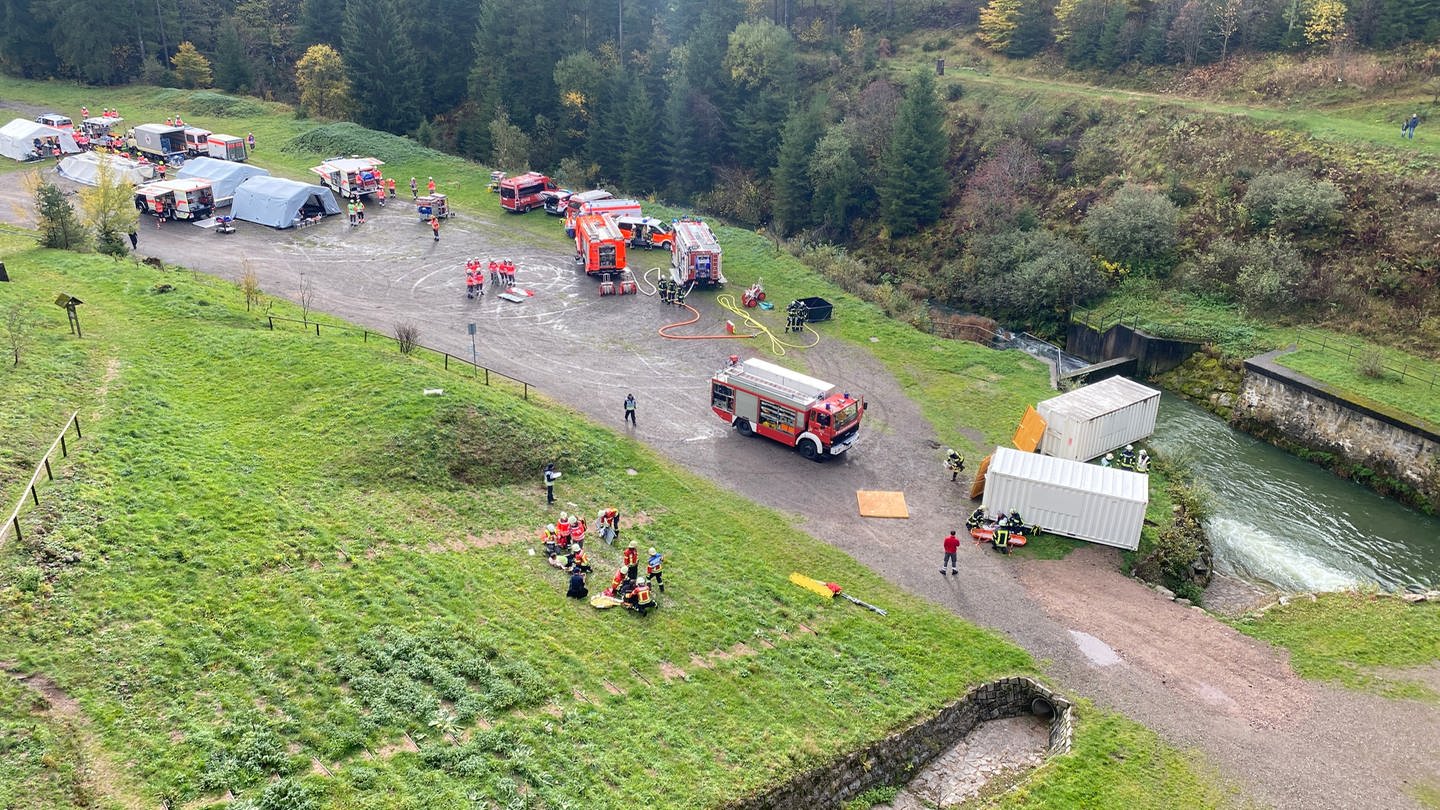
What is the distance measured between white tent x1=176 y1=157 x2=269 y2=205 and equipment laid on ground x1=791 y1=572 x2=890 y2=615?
46.9m

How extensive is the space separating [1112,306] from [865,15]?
154 ft

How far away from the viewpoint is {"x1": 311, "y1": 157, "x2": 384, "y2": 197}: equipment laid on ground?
5956cm

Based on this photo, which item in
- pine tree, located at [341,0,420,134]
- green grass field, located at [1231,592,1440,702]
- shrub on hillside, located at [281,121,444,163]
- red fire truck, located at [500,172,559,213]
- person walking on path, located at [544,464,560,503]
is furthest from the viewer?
pine tree, located at [341,0,420,134]

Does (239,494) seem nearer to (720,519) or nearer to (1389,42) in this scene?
(720,519)

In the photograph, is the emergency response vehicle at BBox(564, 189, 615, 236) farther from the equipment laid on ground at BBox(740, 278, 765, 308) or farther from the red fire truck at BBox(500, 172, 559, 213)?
the equipment laid on ground at BBox(740, 278, 765, 308)

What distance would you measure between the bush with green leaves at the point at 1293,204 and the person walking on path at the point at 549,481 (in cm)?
4068

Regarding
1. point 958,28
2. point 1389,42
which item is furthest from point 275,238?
point 1389,42

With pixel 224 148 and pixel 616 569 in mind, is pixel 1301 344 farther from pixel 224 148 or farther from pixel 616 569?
pixel 224 148

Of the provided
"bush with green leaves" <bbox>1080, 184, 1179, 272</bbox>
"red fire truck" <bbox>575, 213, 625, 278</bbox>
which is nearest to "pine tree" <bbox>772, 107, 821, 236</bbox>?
"red fire truck" <bbox>575, 213, 625, 278</bbox>

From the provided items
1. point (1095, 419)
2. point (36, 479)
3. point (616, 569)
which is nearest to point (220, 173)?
point (36, 479)

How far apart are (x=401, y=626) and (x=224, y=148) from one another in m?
54.6

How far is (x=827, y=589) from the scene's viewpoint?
26.2 m

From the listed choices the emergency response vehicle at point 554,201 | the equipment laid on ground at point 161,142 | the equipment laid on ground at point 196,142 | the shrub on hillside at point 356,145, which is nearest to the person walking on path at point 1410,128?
the emergency response vehicle at point 554,201

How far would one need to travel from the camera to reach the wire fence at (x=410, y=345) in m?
37.3
